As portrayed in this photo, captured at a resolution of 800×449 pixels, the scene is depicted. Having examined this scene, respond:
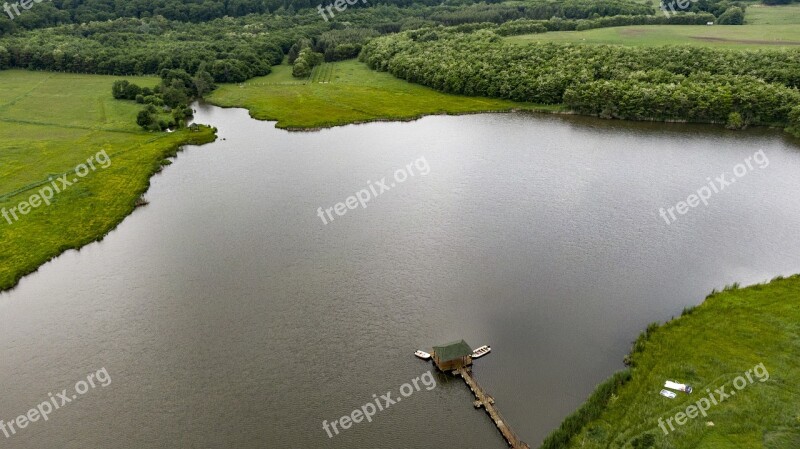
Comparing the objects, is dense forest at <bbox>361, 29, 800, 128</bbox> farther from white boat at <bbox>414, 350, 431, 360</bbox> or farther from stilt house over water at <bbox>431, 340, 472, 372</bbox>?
white boat at <bbox>414, 350, 431, 360</bbox>

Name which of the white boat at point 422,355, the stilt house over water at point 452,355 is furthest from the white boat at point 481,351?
the white boat at point 422,355

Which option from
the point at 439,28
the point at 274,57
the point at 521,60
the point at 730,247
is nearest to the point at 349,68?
the point at 274,57

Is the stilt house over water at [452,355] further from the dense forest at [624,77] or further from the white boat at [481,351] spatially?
the dense forest at [624,77]

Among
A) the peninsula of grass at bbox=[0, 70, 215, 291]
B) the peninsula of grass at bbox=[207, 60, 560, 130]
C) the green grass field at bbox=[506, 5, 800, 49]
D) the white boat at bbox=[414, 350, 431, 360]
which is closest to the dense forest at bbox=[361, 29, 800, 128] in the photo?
the peninsula of grass at bbox=[207, 60, 560, 130]

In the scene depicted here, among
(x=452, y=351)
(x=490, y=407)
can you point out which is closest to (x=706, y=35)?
(x=452, y=351)

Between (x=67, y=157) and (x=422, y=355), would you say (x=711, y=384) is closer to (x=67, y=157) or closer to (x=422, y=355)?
(x=422, y=355)
